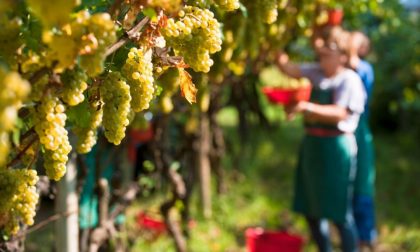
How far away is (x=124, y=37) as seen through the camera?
1029 mm

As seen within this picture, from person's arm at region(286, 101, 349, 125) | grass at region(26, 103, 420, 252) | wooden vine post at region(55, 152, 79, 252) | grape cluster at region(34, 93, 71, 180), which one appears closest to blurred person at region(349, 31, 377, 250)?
person's arm at region(286, 101, 349, 125)

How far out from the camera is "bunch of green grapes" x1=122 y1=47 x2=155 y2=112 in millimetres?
1035

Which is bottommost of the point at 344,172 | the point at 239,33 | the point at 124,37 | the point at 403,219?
the point at 403,219

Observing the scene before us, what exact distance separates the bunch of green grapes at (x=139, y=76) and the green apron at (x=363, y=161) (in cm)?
226

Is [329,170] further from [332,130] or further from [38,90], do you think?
[38,90]

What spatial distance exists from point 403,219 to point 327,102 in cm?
Answer: 170

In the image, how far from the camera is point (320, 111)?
2.72 metres

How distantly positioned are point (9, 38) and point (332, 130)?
7.24ft

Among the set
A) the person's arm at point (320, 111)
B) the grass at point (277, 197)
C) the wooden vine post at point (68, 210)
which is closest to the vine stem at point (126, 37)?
the wooden vine post at point (68, 210)

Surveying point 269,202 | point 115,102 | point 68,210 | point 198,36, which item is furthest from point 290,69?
point 115,102

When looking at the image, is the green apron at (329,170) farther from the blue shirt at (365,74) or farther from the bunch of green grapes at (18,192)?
the bunch of green grapes at (18,192)

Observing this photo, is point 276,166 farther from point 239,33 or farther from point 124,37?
point 124,37

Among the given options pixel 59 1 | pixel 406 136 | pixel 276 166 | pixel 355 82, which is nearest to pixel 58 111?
pixel 59 1

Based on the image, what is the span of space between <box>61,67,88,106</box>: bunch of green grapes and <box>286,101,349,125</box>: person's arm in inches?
76.6
